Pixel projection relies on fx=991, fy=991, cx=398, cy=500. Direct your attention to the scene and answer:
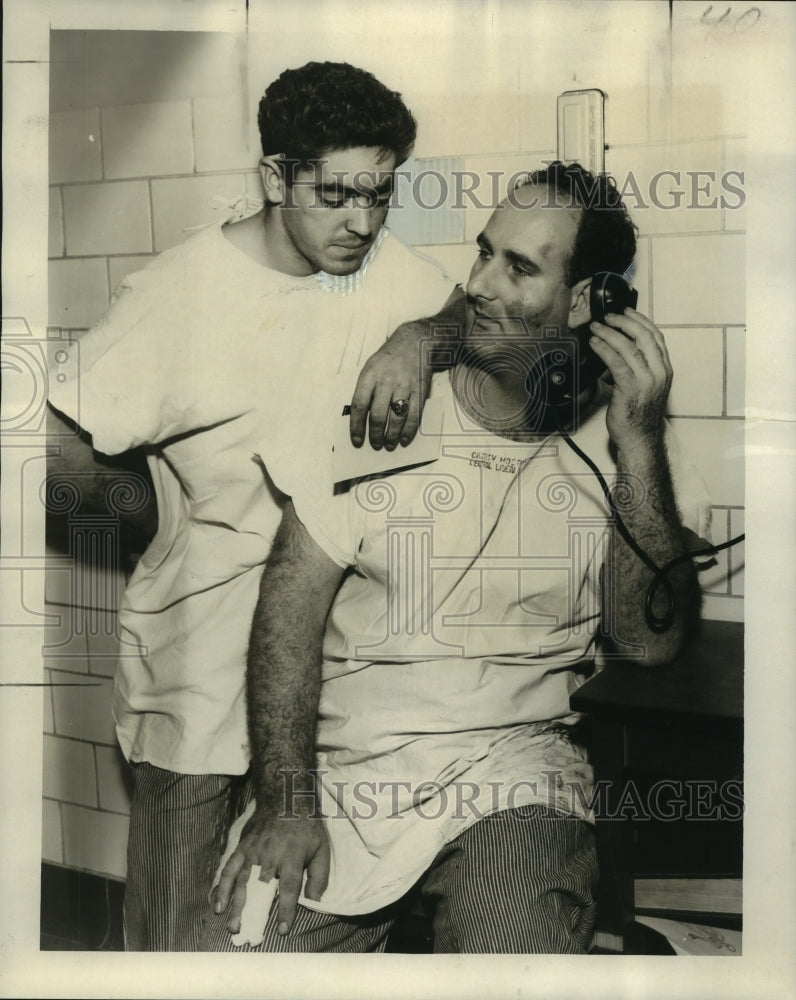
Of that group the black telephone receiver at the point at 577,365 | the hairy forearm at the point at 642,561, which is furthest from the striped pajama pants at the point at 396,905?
the black telephone receiver at the point at 577,365

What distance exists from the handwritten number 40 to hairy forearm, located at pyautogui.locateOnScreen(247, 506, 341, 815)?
0.96m

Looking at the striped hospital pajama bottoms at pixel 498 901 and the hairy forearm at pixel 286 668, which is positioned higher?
the hairy forearm at pixel 286 668

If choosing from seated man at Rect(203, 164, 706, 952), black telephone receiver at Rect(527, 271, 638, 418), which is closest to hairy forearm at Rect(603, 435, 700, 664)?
seated man at Rect(203, 164, 706, 952)

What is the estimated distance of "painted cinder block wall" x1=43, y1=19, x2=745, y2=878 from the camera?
4.67 ft

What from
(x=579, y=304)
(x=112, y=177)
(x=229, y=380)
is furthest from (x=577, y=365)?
(x=112, y=177)

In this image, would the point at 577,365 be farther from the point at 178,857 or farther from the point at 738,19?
the point at 178,857

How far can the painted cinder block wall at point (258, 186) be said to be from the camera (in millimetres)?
1425

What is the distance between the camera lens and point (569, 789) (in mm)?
1440

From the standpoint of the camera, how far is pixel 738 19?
1438 millimetres

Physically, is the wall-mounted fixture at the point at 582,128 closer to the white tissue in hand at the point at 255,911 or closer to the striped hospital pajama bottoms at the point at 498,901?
the striped hospital pajama bottoms at the point at 498,901

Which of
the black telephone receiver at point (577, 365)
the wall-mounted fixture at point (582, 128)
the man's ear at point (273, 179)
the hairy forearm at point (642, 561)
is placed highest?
the wall-mounted fixture at point (582, 128)

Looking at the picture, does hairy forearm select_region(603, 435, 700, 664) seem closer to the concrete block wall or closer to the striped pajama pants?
the striped pajama pants

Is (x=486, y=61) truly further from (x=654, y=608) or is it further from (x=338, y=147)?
(x=654, y=608)

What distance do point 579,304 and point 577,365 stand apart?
0.29ft
